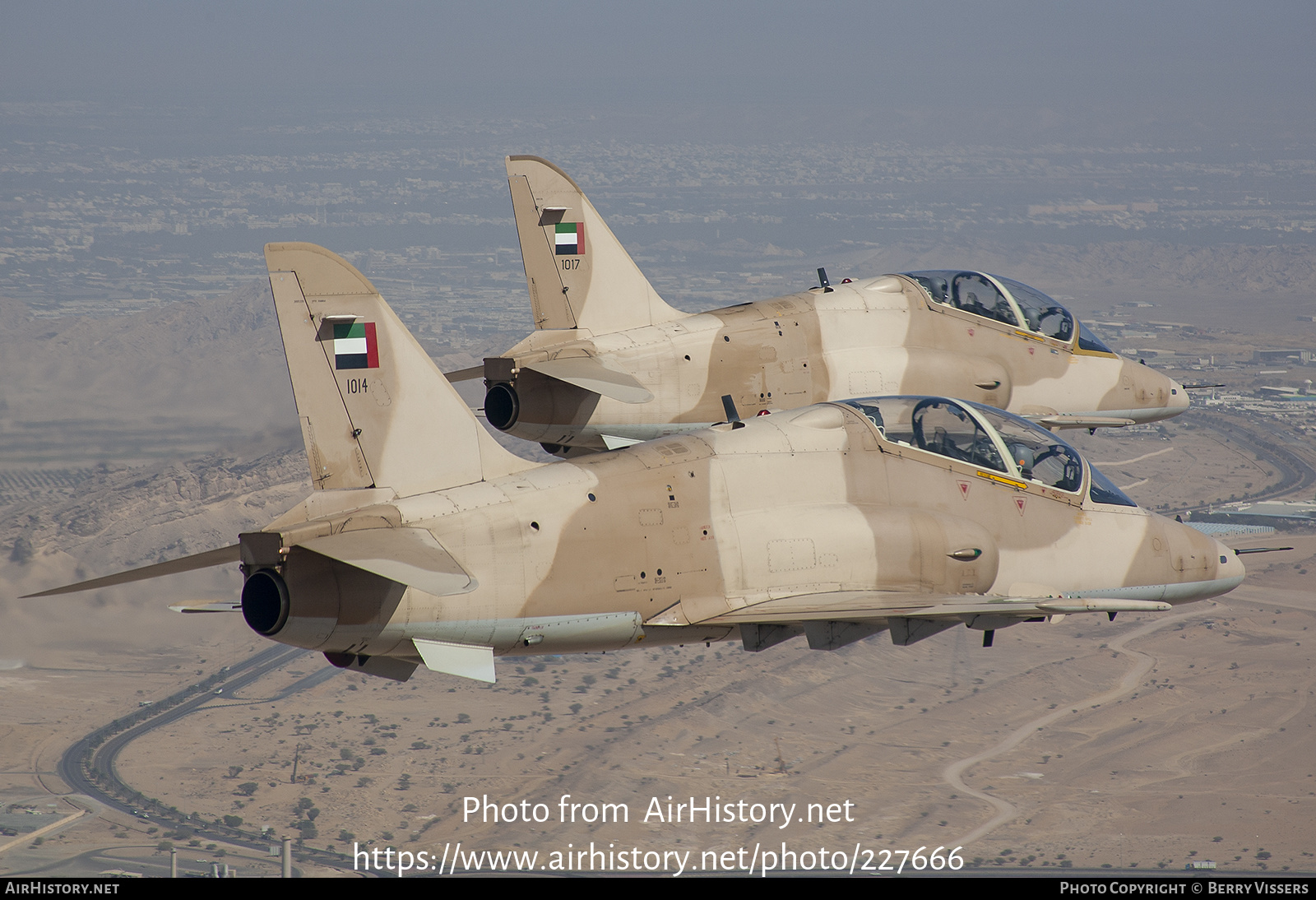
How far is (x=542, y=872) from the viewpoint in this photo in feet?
225

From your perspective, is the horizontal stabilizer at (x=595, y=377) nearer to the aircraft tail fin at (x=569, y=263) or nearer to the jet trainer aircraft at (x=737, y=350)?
the jet trainer aircraft at (x=737, y=350)

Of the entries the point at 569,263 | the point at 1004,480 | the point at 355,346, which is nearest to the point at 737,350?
the point at 569,263

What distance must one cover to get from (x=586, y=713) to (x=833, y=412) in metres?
79.2

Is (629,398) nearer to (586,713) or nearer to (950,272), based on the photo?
(950,272)

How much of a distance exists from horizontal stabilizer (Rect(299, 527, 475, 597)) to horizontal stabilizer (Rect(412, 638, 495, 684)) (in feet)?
2.90

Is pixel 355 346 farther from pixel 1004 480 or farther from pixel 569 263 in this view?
pixel 569 263

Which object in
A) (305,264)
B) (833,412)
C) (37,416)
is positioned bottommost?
(37,416)

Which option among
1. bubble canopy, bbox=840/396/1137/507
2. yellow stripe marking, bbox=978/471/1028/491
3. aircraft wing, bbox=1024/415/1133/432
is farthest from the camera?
aircraft wing, bbox=1024/415/1133/432

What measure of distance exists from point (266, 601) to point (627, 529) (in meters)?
4.84

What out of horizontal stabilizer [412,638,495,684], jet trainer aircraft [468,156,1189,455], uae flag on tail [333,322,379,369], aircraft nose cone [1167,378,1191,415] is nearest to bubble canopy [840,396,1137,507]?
jet trainer aircraft [468,156,1189,455]

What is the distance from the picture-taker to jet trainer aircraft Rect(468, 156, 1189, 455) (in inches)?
1064

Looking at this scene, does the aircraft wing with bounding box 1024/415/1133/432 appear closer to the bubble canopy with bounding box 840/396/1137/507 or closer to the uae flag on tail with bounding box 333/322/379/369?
the bubble canopy with bounding box 840/396/1137/507

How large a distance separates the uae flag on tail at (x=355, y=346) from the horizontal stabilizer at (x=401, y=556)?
2.34 meters
